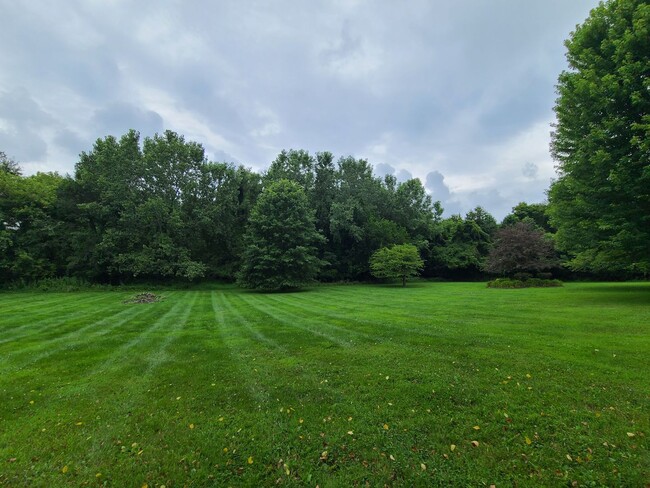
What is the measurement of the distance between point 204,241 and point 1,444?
30.7m

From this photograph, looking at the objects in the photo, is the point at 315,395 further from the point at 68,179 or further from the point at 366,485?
the point at 68,179

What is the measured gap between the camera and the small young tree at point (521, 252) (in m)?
25.6

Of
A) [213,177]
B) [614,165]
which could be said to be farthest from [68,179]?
[614,165]

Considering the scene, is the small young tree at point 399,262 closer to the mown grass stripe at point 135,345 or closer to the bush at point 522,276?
the bush at point 522,276

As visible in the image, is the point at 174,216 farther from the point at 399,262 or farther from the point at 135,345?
the point at 135,345

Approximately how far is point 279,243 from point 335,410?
24.0 metres

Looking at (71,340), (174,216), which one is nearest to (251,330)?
(71,340)

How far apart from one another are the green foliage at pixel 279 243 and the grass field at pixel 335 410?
18764 mm

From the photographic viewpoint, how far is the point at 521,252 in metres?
25.9

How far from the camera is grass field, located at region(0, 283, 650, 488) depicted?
3.09 meters

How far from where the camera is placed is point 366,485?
2.92 metres

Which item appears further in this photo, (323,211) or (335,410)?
(323,211)

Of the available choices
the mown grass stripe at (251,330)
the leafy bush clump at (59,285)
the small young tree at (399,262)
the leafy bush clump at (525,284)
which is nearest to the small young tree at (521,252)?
the leafy bush clump at (525,284)

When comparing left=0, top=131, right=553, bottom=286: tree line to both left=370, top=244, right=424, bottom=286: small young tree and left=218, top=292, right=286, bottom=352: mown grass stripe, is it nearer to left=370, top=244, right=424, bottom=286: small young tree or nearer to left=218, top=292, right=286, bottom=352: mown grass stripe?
left=370, top=244, right=424, bottom=286: small young tree
